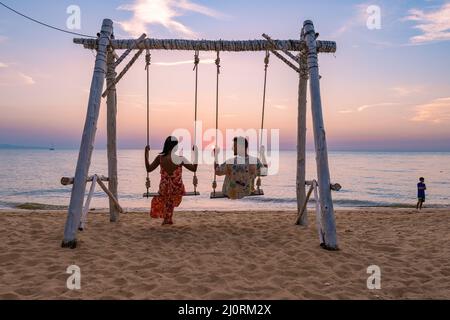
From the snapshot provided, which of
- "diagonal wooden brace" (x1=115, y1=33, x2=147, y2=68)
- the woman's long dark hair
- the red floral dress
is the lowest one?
the red floral dress

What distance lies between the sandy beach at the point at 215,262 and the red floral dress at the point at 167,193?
389mm

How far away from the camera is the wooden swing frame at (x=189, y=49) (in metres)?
5.41

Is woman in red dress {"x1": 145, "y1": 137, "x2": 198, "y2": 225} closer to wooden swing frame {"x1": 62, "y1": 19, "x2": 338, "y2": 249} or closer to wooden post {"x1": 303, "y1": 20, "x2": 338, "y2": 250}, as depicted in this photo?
wooden swing frame {"x1": 62, "y1": 19, "x2": 338, "y2": 249}

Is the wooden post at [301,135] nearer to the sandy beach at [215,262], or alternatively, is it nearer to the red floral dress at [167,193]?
the sandy beach at [215,262]

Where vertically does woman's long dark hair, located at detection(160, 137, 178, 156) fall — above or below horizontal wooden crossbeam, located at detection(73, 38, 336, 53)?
below

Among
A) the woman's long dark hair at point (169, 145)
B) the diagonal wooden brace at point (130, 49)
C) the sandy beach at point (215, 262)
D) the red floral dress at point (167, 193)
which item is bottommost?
the sandy beach at point (215, 262)

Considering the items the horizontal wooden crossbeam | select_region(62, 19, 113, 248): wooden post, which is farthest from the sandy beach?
the horizontal wooden crossbeam

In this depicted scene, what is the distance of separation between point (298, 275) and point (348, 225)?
14.4ft

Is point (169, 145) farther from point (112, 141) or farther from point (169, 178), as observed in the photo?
point (112, 141)

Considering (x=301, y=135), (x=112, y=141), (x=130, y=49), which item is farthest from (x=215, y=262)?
(x=130, y=49)

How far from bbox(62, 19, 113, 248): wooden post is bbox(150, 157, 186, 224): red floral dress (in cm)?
162

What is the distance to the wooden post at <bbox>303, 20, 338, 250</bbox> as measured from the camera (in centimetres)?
542

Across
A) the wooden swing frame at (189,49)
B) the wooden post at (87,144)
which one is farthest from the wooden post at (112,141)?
the wooden post at (87,144)

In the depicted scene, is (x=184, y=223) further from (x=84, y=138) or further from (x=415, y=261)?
(x=415, y=261)
